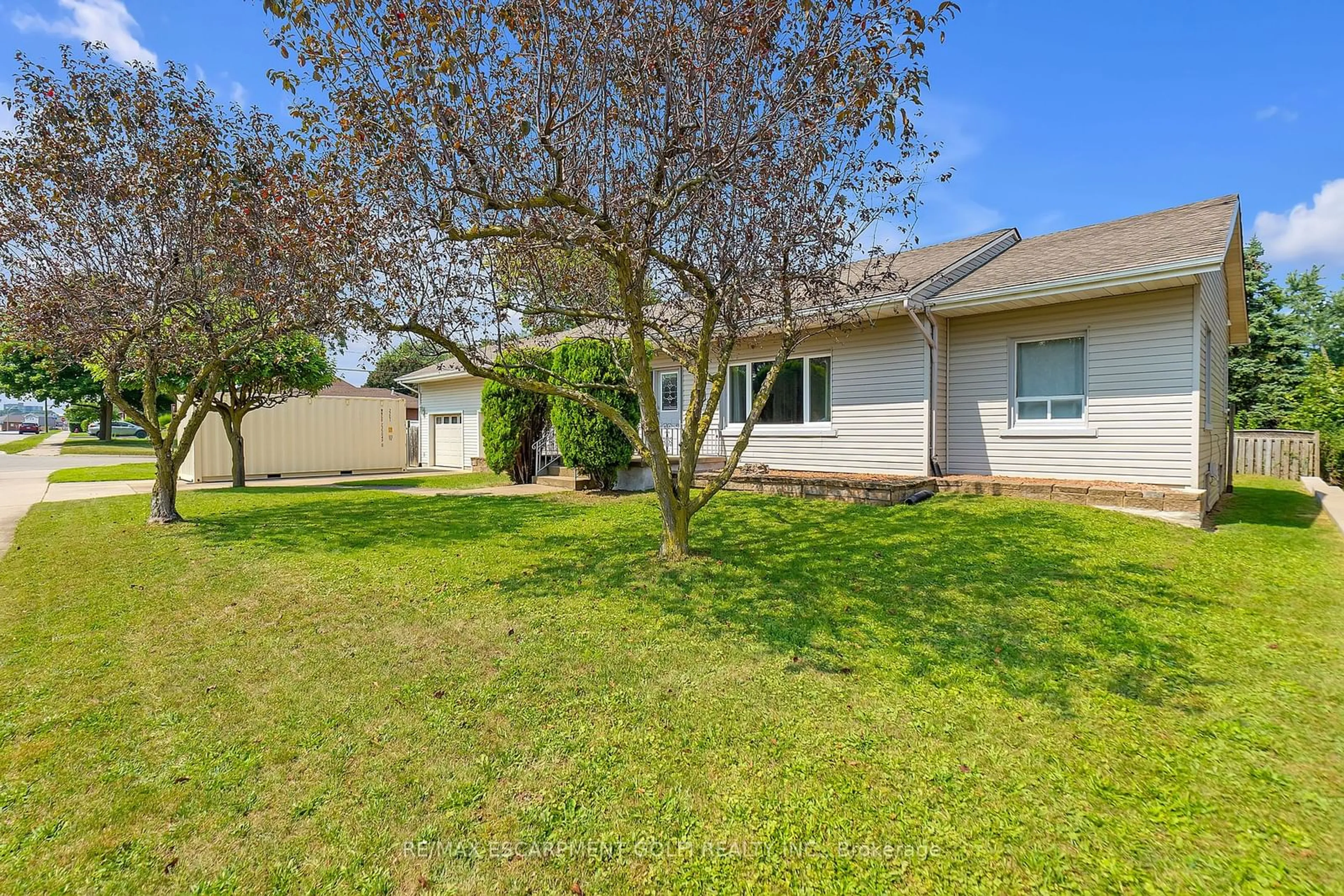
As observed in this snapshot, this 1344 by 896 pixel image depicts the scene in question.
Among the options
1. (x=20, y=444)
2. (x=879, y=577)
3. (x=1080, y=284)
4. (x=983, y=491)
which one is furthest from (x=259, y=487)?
(x=20, y=444)

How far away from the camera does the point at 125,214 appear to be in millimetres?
7855

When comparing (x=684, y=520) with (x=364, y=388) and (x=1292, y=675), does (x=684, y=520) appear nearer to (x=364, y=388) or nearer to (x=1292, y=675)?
(x=1292, y=675)

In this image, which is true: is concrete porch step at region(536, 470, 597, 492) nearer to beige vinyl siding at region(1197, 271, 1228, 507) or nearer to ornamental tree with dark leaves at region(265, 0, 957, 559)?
ornamental tree with dark leaves at region(265, 0, 957, 559)

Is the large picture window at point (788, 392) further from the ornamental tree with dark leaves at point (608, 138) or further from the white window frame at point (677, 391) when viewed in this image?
the ornamental tree with dark leaves at point (608, 138)

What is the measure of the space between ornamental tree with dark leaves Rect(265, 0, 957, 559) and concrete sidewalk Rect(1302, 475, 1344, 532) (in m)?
8.45

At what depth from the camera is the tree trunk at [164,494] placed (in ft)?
29.6

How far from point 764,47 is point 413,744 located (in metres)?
5.36

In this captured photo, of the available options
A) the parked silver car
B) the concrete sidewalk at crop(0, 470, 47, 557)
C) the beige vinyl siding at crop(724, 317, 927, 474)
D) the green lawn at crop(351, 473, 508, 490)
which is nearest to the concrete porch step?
the green lawn at crop(351, 473, 508, 490)

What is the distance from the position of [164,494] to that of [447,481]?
724 cm

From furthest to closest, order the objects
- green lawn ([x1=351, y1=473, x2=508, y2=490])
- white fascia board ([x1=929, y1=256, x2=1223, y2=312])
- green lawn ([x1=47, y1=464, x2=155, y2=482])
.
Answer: green lawn ([x1=47, y1=464, x2=155, y2=482]) < green lawn ([x1=351, y1=473, x2=508, y2=490]) < white fascia board ([x1=929, y1=256, x2=1223, y2=312])

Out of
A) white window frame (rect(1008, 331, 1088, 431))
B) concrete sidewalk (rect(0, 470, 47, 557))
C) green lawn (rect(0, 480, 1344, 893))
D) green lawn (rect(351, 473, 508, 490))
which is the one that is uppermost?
white window frame (rect(1008, 331, 1088, 431))

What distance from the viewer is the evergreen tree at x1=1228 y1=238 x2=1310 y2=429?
21188 millimetres

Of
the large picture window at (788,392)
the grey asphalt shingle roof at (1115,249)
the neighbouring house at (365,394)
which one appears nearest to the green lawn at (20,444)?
the neighbouring house at (365,394)

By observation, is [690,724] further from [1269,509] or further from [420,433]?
[420,433]
